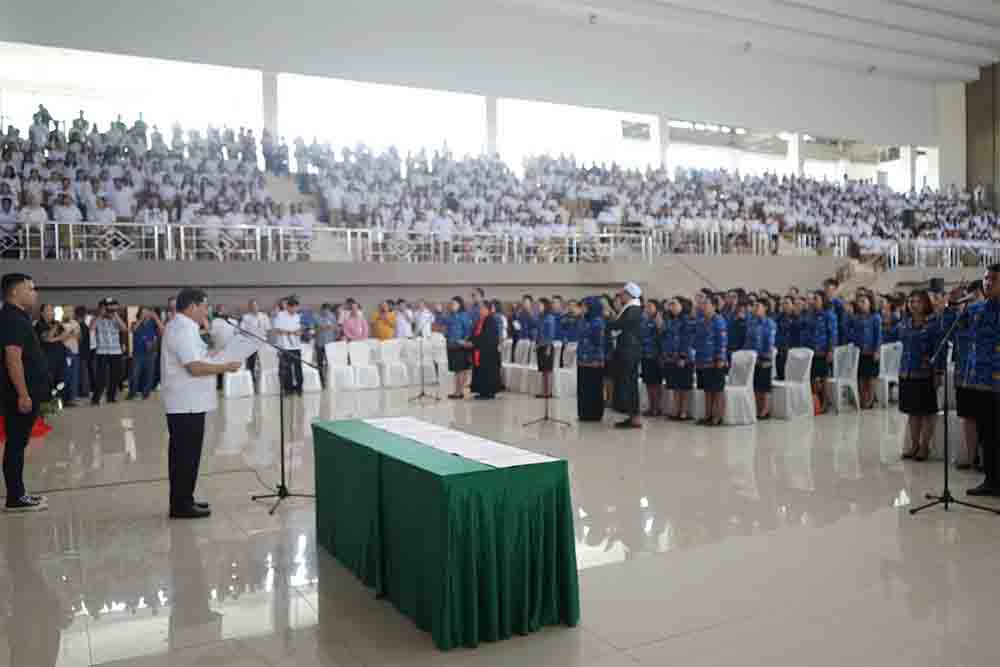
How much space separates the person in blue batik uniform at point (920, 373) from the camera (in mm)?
7164

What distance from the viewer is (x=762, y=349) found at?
9.91 meters

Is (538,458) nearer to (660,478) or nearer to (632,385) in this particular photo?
(660,478)

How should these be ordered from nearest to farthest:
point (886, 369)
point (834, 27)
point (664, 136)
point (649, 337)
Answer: point (649, 337) → point (886, 369) → point (834, 27) → point (664, 136)

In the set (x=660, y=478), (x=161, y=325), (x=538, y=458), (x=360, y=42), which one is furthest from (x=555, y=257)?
(x=538, y=458)

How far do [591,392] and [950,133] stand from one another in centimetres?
3236

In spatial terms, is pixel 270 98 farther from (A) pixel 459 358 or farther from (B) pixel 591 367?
(B) pixel 591 367

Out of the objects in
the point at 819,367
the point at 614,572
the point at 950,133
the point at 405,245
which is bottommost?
the point at 614,572

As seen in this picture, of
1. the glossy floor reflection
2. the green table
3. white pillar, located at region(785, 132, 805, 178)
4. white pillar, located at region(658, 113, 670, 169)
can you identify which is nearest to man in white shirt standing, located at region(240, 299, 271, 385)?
the glossy floor reflection

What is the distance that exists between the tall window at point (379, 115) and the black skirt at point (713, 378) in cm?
1406

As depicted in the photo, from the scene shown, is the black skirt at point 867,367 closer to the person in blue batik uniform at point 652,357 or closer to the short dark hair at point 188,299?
the person in blue batik uniform at point 652,357

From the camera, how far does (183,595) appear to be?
4.41 meters

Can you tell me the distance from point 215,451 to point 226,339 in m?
2.93

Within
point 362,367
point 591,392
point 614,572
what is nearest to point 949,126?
point 362,367

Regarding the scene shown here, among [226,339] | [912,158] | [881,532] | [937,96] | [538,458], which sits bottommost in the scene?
[881,532]
